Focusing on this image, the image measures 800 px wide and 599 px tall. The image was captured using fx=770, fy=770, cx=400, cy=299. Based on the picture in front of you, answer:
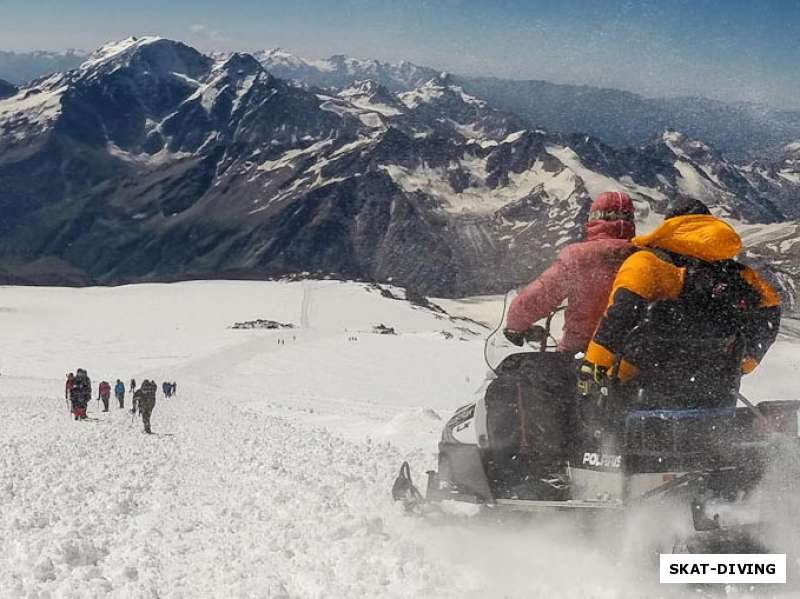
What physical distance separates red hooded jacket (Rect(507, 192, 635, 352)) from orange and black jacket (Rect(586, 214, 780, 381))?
45cm

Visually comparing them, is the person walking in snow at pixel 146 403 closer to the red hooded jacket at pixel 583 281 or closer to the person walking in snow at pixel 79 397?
the person walking in snow at pixel 79 397

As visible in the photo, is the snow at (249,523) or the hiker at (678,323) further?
the hiker at (678,323)

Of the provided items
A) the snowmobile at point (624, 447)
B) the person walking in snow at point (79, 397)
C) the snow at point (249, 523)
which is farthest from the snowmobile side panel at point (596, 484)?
the person walking in snow at point (79, 397)

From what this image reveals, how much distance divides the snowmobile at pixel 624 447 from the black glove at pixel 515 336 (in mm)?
103

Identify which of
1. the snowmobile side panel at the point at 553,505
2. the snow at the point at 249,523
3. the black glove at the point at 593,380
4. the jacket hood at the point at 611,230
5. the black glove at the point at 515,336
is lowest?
the snow at the point at 249,523

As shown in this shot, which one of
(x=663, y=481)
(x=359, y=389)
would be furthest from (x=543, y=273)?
(x=359, y=389)

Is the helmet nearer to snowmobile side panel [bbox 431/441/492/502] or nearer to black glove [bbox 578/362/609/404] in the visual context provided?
black glove [bbox 578/362/609/404]

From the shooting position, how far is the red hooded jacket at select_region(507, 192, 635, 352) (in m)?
6.50

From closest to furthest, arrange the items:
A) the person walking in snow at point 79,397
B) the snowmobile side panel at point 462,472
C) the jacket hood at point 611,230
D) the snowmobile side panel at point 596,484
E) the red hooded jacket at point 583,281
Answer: the snowmobile side panel at point 596,484, the red hooded jacket at point 583,281, the jacket hood at point 611,230, the snowmobile side panel at point 462,472, the person walking in snow at point 79,397

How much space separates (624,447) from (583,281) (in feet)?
4.63

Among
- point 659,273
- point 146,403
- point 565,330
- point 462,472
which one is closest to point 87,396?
point 146,403

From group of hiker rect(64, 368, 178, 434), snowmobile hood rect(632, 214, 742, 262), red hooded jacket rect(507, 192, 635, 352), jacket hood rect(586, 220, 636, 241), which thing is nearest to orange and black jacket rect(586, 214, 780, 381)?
snowmobile hood rect(632, 214, 742, 262)

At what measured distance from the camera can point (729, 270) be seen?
6.07m

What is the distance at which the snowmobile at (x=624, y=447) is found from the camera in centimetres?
569
